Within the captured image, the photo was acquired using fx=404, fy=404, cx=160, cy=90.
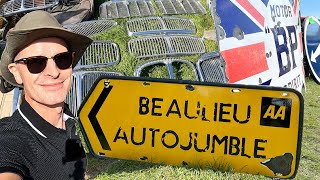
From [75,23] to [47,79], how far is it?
3.61 meters

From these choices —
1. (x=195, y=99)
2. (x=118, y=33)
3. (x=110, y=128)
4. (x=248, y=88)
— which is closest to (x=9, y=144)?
(x=110, y=128)

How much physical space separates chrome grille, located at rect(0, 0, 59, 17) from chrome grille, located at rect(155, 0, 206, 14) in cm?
156

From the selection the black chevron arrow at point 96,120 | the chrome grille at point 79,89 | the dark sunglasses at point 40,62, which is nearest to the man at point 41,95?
the dark sunglasses at point 40,62

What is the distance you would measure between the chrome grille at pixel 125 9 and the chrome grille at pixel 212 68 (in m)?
1.09

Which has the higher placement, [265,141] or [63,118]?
[63,118]

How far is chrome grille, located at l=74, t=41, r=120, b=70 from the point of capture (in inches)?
175

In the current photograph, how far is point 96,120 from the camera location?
2342mm

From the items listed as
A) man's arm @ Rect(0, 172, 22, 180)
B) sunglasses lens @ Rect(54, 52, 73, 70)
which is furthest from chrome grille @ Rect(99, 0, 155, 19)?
man's arm @ Rect(0, 172, 22, 180)

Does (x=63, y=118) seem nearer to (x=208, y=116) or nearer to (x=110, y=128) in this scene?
(x=110, y=128)

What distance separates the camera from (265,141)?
83.3 inches

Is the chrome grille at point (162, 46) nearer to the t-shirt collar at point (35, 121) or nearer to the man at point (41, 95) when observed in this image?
A: the man at point (41, 95)

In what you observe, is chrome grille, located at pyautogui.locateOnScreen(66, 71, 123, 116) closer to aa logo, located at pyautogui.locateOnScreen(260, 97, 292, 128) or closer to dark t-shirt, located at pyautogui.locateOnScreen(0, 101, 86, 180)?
dark t-shirt, located at pyautogui.locateOnScreen(0, 101, 86, 180)

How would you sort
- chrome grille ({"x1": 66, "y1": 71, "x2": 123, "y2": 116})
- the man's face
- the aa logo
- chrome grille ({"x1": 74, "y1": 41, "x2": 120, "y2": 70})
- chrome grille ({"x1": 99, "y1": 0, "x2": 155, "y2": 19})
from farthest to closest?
chrome grille ({"x1": 99, "y1": 0, "x2": 155, "y2": 19}), chrome grille ({"x1": 74, "y1": 41, "x2": 120, "y2": 70}), chrome grille ({"x1": 66, "y1": 71, "x2": 123, "y2": 116}), the aa logo, the man's face

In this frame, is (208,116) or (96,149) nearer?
(208,116)
